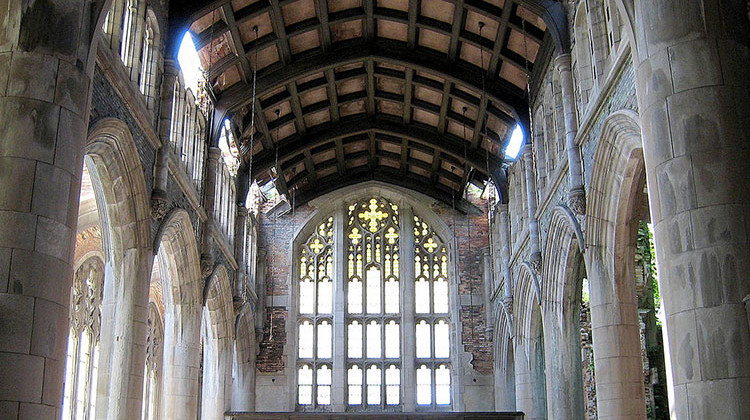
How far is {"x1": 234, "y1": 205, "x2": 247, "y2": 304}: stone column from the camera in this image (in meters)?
24.8

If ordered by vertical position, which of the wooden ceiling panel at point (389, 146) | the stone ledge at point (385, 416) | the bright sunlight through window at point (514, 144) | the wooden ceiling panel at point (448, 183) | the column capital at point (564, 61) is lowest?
the stone ledge at point (385, 416)

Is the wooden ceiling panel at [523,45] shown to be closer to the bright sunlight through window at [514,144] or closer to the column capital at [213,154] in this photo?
the bright sunlight through window at [514,144]

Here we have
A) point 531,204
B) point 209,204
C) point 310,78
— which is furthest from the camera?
point 310,78

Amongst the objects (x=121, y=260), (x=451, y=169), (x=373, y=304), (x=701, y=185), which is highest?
(x=451, y=169)

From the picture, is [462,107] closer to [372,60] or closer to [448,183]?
[372,60]

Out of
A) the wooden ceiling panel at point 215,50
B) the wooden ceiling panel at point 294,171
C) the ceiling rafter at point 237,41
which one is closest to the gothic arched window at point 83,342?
the wooden ceiling panel at point 215,50

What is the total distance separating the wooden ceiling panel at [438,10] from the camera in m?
20.3

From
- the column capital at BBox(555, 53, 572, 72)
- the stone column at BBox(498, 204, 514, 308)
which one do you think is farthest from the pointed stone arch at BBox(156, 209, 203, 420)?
the stone column at BBox(498, 204, 514, 308)

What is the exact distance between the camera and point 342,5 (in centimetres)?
2111

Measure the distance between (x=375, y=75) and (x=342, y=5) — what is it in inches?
139

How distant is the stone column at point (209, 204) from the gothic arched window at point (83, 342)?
3500mm

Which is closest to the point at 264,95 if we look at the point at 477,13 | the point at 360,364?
the point at 477,13

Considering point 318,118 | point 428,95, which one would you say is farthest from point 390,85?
point 318,118

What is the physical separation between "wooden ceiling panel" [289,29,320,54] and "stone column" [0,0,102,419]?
12.0 meters
